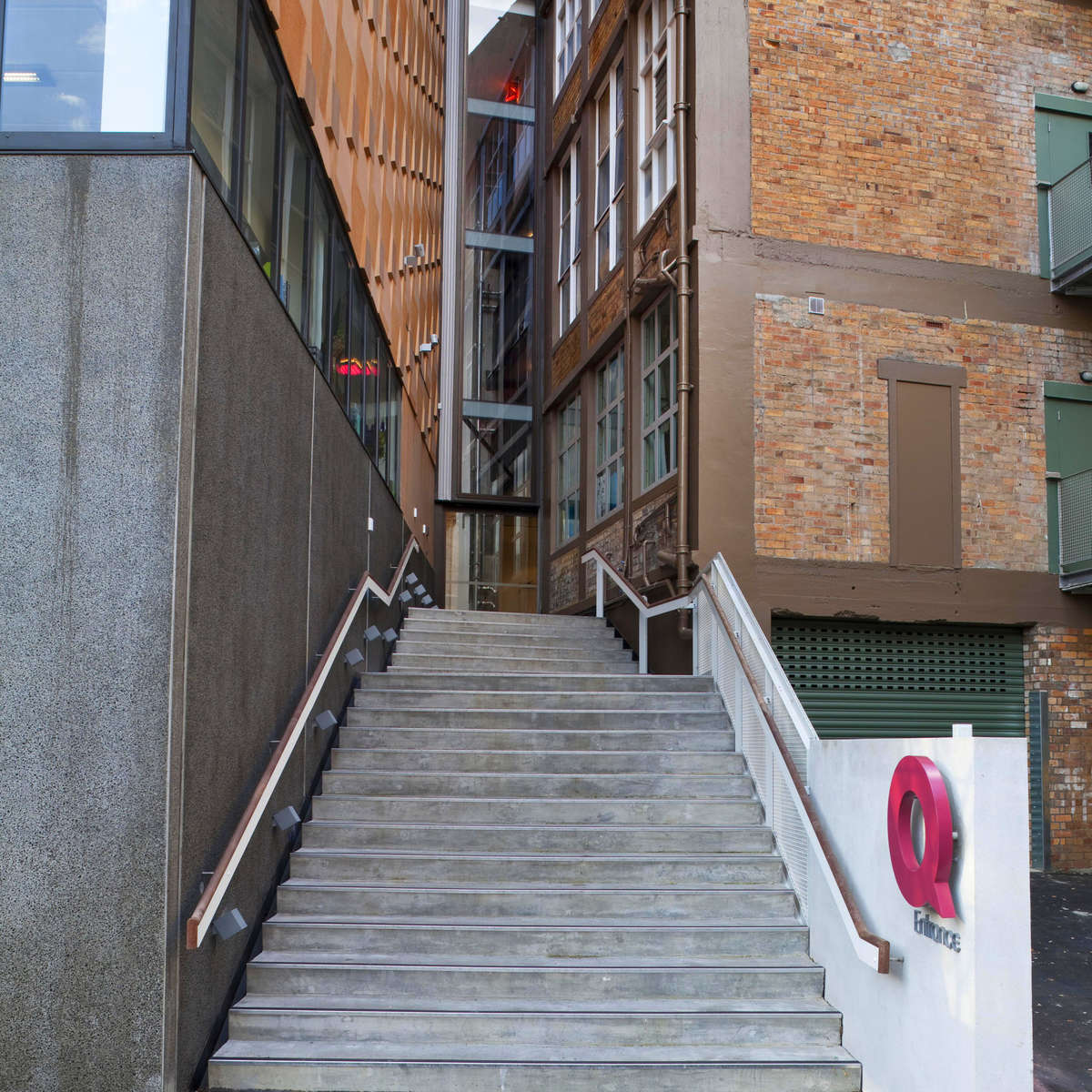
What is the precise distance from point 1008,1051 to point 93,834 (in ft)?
10.5

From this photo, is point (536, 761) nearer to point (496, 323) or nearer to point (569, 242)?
point (569, 242)

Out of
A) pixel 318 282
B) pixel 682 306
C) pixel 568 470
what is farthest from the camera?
pixel 568 470

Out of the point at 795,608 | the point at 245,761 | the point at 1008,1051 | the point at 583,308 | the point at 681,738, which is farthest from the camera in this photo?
the point at 583,308

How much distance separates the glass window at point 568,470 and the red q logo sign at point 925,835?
1013 centimetres

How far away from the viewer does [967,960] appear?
4020 mm

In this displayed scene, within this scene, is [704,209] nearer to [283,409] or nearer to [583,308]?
[583,308]

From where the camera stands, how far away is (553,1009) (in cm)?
498

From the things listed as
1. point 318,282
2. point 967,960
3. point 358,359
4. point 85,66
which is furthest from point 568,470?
point 967,960

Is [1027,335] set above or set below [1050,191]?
below

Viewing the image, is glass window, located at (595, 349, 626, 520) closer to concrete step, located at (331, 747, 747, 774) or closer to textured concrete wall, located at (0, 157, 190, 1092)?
concrete step, located at (331, 747, 747, 774)

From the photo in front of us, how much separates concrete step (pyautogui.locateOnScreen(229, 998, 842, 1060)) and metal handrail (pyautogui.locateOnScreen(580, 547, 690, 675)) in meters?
4.49

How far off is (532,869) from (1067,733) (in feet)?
21.0

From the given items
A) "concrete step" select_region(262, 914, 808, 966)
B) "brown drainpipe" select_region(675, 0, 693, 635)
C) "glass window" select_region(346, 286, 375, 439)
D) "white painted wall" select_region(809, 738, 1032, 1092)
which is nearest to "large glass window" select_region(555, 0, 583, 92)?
"brown drainpipe" select_region(675, 0, 693, 635)

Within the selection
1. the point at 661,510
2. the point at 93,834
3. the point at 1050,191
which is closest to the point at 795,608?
the point at 661,510
